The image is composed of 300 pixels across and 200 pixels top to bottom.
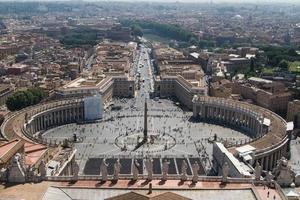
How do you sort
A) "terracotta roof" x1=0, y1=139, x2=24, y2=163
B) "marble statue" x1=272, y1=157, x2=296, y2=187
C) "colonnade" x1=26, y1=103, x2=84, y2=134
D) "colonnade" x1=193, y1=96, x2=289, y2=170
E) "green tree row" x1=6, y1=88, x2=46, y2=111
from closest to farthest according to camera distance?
"marble statue" x1=272, y1=157, x2=296, y2=187, "terracotta roof" x1=0, y1=139, x2=24, y2=163, "colonnade" x1=193, y1=96, x2=289, y2=170, "colonnade" x1=26, y1=103, x2=84, y2=134, "green tree row" x1=6, y1=88, x2=46, y2=111

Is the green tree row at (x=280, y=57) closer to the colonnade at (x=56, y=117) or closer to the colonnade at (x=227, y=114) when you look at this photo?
the colonnade at (x=227, y=114)

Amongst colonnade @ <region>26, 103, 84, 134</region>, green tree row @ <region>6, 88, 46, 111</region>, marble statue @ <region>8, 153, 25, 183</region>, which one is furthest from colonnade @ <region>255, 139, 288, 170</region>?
green tree row @ <region>6, 88, 46, 111</region>

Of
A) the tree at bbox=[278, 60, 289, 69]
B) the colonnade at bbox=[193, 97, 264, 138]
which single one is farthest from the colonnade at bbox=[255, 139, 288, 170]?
the tree at bbox=[278, 60, 289, 69]

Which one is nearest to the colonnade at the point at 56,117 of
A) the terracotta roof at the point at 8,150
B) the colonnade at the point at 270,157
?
the terracotta roof at the point at 8,150

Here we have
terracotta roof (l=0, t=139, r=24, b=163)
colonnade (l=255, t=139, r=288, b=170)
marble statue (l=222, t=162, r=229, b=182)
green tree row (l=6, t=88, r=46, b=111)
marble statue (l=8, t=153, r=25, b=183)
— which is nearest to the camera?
marble statue (l=8, t=153, r=25, b=183)

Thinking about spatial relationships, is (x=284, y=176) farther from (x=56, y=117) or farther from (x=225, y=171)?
(x=56, y=117)

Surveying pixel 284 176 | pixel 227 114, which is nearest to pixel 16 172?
pixel 284 176

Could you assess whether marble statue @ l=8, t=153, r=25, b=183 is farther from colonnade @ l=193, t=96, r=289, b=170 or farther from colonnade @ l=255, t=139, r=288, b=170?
colonnade @ l=255, t=139, r=288, b=170

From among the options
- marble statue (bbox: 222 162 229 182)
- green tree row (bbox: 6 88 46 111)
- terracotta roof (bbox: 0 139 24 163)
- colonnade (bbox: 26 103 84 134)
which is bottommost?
colonnade (bbox: 26 103 84 134)

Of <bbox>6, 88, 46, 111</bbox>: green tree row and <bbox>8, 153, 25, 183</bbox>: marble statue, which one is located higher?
<bbox>8, 153, 25, 183</bbox>: marble statue

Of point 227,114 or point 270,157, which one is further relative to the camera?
point 227,114

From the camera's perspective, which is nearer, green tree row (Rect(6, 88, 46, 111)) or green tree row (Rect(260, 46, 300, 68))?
green tree row (Rect(6, 88, 46, 111))

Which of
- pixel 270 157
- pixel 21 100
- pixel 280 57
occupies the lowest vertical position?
pixel 270 157
